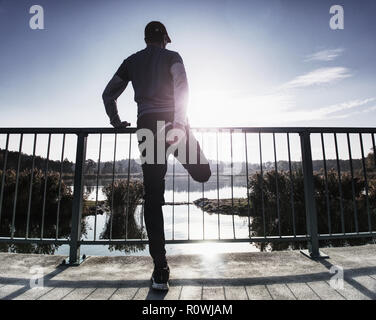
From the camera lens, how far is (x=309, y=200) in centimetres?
247

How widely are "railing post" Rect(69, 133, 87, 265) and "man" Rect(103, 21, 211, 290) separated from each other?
898 millimetres

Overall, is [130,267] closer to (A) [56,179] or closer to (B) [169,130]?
(B) [169,130]

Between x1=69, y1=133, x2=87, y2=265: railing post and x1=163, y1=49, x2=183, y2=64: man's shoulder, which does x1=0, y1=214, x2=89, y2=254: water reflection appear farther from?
x1=163, y1=49, x2=183, y2=64: man's shoulder

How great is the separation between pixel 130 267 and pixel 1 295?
0.92 m

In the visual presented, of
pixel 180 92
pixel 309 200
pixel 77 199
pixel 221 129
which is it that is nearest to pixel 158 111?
pixel 180 92

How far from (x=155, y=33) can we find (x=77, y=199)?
167 cm

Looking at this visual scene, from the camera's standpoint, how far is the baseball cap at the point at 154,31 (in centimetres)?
194

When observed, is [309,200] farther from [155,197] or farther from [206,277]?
[155,197]

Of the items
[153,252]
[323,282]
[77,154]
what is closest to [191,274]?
[153,252]

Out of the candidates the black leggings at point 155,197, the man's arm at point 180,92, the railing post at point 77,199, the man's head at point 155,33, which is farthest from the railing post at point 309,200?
the railing post at point 77,199

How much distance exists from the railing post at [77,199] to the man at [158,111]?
2.95 feet

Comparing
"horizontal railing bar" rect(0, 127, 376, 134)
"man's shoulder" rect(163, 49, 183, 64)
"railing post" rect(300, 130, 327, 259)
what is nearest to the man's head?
"man's shoulder" rect(163, 49, 183, 64)

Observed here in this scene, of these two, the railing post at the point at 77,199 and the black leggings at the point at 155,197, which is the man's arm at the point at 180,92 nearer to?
the black leggings at the point at 155,197

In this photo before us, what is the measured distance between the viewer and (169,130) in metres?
1.75
